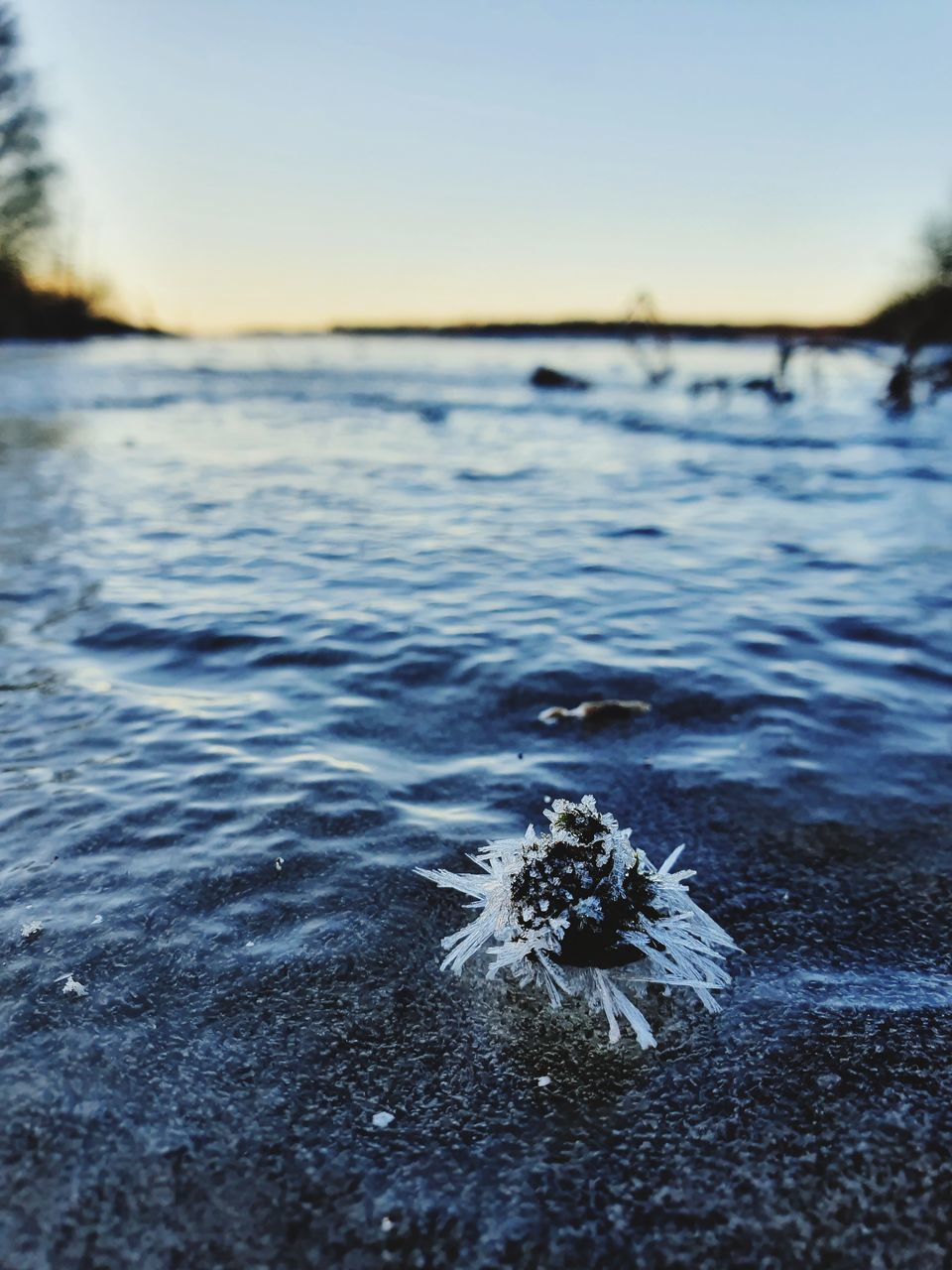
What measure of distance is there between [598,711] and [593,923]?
237cm

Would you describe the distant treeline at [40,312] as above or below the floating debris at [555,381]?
above

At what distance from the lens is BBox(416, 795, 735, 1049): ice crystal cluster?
2.41 meters

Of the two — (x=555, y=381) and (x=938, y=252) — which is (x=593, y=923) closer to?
(x=555, y=381)

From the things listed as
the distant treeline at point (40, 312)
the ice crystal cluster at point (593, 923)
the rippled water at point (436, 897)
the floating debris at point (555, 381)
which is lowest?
the rippled water at point (436, 897)

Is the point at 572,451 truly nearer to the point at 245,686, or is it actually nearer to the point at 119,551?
the point at 119,551

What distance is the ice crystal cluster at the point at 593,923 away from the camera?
7.89 feet

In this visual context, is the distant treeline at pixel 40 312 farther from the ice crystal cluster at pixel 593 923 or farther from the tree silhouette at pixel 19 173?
the ice crystal cluster at pixel 593 923

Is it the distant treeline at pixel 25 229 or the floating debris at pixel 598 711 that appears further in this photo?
the distant treeline at pixel 25 229

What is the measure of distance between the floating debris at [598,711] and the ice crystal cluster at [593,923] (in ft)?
6.91

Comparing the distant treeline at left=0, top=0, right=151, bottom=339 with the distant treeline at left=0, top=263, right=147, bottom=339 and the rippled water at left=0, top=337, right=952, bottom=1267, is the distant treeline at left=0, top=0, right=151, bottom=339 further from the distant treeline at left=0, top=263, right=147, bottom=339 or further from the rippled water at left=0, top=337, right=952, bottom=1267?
the rippled water at left=0, top=337, right=952, bottom=1267

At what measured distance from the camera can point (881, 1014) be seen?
2.50 meters

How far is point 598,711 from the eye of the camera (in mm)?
4711

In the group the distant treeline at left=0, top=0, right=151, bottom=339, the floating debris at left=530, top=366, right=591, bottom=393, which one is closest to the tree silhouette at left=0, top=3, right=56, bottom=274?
the distant treeline at left=0, top=0, right=151, bottom=339

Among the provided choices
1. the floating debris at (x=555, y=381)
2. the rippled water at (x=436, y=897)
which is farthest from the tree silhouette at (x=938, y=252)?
the rippled water at (x=436, y=897)
